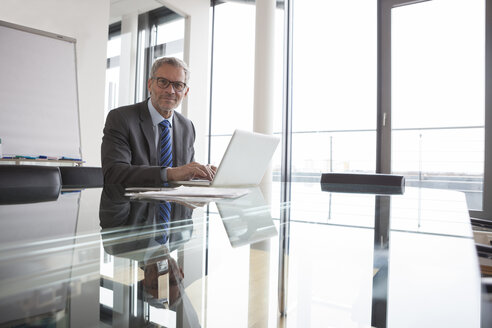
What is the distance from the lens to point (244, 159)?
1.25 metres

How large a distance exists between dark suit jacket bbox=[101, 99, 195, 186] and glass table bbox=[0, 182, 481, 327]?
3.21ft

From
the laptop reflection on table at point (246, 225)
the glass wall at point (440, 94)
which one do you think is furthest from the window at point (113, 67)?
the laptop reflection on table at point (246, 225)

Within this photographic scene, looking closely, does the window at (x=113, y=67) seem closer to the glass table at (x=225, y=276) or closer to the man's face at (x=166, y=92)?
the man's face at (x=166, y=92)

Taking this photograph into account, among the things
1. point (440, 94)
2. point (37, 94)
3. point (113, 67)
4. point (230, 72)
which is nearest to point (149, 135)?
point (37, 94)

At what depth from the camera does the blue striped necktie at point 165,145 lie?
1814 mm

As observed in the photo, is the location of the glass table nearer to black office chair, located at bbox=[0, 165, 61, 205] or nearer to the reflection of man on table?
the reflection of man on table

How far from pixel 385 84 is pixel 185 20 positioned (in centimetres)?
261

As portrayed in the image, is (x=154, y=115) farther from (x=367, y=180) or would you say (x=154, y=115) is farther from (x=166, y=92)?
(x=367, y=180)

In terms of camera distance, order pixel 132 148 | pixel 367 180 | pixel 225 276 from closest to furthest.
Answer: pixel 225 276 < pixel 132 148 < pixel 367 180

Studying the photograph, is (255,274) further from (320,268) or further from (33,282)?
(33,282)

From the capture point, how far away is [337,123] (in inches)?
155

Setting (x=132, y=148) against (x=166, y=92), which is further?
(x=166, y=92)

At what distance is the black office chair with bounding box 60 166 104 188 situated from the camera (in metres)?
1.68

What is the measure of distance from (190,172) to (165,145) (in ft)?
1.72
